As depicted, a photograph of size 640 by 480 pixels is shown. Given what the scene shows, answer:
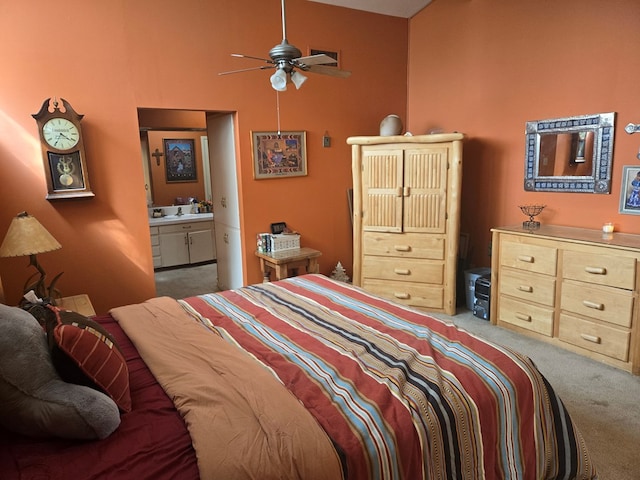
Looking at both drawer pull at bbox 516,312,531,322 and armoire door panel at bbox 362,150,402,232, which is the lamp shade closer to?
armoire door panel at bbox 362,150,402,232

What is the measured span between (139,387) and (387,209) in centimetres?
293

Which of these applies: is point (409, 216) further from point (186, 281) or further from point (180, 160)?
point (180, 160)

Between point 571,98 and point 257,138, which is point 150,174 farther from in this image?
point 571,98

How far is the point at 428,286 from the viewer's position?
160 inches

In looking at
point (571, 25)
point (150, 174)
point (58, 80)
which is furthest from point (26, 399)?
point (150, 174)

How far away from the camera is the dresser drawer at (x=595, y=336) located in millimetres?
2887

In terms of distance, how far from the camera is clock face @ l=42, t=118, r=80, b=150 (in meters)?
3.08

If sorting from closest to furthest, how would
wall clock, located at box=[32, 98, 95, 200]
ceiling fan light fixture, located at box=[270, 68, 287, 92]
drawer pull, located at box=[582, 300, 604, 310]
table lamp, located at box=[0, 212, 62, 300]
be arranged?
ceiling fan light fixture, located at box=[270, 68, 287, 92], table lamp, located at box=[0, 212, 62, 300], drawer pull, located at box=[582, 300, 604, 310], wall clock, located at box=[32, 98, 95, 200]

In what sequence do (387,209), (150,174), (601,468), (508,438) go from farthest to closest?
(150,174) → (387,209) → (601,468) → (508,438)

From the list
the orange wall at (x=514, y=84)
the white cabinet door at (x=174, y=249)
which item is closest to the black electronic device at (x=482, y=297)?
the orange wall at (x=514, y=84)

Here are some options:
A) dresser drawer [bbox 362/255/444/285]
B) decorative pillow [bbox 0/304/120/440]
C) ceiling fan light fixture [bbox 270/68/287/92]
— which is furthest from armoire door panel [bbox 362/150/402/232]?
decorative pillow [bbox 0/304/120/440]

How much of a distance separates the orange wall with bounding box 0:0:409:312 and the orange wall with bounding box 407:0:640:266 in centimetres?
58

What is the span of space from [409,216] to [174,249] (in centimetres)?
335

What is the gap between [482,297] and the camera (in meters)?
3.89
